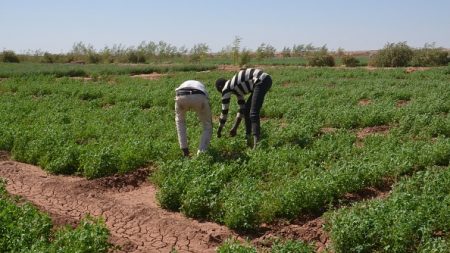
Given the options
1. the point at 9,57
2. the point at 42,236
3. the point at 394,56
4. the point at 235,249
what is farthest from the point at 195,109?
the point at 9,57

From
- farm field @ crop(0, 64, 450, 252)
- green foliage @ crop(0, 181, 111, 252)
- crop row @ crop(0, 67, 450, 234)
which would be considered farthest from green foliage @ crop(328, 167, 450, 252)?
green foliage @ crop(0, 181, 111, 252)

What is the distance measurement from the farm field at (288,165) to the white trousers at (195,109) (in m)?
0.34

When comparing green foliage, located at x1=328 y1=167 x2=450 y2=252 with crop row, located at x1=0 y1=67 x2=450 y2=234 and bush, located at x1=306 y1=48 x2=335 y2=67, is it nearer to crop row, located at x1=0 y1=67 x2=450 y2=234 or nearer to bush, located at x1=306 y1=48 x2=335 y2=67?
crop row, located at x1=0 y1=67 x2=450 y2=234

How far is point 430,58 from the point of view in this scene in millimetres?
35062

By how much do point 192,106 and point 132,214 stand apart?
2498mm

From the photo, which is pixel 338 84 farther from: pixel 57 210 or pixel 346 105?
pixel 57 210

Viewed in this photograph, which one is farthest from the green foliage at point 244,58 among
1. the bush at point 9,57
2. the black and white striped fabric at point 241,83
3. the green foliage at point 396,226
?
the green foliage at point 396,226

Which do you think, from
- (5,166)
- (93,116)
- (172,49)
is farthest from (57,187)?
(172,49)

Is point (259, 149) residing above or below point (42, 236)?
above

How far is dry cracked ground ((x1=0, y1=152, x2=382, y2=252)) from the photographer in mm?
6031

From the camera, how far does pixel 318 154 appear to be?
8773 mm

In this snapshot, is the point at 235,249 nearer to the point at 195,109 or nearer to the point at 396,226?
the point at 396,226

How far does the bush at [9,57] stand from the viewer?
46750 mm

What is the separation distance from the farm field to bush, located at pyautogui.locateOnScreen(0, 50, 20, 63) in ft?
112
